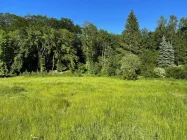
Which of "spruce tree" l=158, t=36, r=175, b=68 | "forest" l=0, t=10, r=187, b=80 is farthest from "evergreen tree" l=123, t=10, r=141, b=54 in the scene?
"spruce tree" l=158, t=36, r=175, b=68

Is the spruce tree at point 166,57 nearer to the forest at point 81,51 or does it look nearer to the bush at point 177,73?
the forest at point 81,51

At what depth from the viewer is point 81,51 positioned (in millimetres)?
44000

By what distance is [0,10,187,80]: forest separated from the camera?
34000mm

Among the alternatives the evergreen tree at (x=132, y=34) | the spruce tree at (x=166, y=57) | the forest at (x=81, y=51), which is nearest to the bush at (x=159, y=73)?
the forest at (x=81, y=51)

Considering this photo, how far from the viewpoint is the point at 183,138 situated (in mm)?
4633

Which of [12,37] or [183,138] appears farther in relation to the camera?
[12,37]

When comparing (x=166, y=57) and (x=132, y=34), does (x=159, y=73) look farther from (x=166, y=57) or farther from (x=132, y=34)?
(x=132, y=34)

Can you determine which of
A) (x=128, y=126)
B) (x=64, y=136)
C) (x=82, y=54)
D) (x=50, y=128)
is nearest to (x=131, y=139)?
(x=128, y=126)

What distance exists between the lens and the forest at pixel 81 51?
3400 centimetres

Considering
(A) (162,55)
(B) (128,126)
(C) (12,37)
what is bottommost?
(B) (128,126)

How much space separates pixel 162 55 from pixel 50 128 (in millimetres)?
35933

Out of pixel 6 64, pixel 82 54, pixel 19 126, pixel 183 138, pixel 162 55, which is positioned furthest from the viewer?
pixel 82 54

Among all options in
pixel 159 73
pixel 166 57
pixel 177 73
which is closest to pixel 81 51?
pixel 166 57

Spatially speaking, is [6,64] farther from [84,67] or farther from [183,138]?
[183,138]
